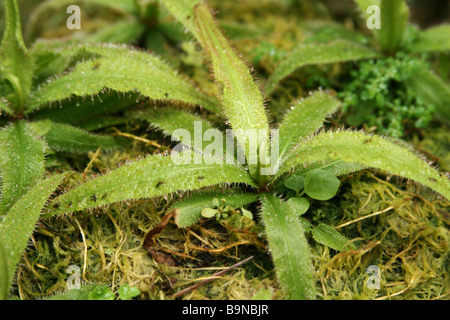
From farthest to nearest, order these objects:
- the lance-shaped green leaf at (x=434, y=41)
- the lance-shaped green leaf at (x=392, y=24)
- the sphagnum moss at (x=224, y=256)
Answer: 1. the lance-shaped green leaf at (x=434, y=41)
2. the lance-shaped green leaf at (x=392, y=24)
3. the sphagnum moss at (x=224, y=256)

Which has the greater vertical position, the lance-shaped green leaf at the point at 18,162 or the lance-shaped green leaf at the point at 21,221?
the lance-shaped green leaf at the point at 18,162

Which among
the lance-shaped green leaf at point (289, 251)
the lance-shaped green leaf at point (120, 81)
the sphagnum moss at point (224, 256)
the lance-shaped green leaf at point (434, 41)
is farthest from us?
the lance-shaped green leaf at point (434, 41)

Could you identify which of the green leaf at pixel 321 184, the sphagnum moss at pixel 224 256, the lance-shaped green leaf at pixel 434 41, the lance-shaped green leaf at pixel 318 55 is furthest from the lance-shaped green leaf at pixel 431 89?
the green leaf at pixel 321 184

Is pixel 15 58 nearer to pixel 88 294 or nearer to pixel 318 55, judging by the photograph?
pixel 88 294

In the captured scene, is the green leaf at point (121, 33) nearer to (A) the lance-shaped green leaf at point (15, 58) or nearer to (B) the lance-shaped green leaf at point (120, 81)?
(B) the lance-shaped green leaf at point (120, 81)

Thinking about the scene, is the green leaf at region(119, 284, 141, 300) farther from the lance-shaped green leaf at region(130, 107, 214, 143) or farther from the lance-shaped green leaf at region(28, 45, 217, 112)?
the lance-shaped green leaf at region(28, 45, 217, 112)

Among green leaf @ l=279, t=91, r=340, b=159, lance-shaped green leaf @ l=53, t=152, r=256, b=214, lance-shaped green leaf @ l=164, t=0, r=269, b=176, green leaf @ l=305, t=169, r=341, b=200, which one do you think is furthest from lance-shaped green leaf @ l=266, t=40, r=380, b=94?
lance-shaped green leaf @ l=53, t=152, r=256, b=214

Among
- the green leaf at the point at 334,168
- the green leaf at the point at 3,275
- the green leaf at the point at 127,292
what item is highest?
the green leaf at the point at 334,168
